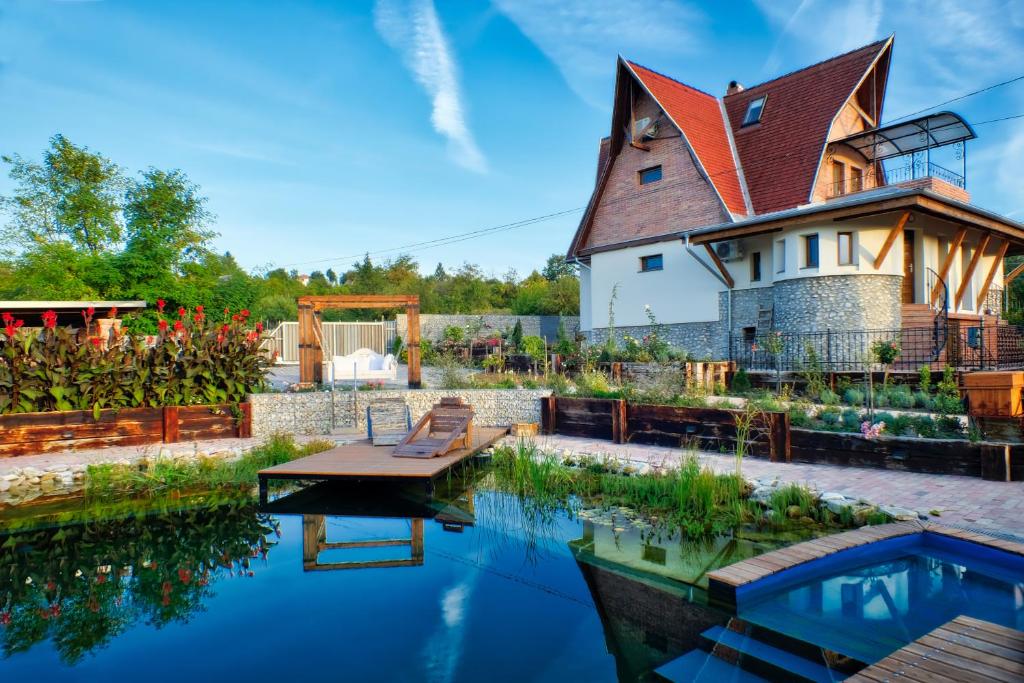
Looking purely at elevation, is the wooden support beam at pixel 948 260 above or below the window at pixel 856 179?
below

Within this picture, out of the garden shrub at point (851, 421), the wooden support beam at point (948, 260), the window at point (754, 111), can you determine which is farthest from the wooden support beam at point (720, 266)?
the garden shrub at point (851, 421)

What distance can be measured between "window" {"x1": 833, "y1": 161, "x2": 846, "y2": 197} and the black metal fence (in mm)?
4555

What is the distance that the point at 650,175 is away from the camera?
17000 mm

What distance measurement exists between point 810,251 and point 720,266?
2171mm

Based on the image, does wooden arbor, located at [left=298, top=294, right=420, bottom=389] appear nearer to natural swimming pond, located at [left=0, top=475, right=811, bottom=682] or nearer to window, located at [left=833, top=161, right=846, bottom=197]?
natural swimming pond, located at [left=0, top=475, right=811, bottom=682]

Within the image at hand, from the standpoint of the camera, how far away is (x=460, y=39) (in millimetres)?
15258

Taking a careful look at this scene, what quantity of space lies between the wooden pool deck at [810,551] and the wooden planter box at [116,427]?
676 cm

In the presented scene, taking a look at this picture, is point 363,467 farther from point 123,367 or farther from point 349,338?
point 349,338

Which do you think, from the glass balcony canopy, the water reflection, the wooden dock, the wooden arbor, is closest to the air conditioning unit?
the glass balcony canopy

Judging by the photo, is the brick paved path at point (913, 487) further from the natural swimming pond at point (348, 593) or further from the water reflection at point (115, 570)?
the water reflection at point (115, 570)

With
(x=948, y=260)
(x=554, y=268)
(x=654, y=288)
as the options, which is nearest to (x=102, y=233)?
(x=654, y=288)

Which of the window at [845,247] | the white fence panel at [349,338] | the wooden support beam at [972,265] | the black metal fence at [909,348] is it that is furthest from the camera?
the white fence panel at [349,338]

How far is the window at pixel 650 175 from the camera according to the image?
660 inches

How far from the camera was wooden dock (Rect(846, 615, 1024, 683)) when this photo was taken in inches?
91.7
